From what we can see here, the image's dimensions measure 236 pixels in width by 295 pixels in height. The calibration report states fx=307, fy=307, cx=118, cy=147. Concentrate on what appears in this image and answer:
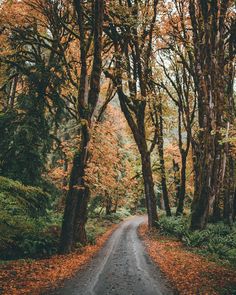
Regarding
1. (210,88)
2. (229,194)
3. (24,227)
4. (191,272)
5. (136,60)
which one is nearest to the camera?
(24,227)

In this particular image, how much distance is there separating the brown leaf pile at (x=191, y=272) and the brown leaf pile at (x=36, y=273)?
119 inches

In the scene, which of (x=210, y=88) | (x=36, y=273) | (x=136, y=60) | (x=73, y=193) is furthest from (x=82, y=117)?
(x=136, y=60)

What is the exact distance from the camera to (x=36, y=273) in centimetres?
927

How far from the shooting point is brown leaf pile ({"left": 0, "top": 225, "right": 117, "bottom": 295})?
7734mm

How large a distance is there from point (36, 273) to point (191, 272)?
464 cm

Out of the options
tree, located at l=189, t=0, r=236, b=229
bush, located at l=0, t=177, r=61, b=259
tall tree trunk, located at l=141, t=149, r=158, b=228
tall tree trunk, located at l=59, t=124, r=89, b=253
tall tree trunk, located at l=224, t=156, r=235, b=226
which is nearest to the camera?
bush, located at l=0, t=177, r=61, b=259

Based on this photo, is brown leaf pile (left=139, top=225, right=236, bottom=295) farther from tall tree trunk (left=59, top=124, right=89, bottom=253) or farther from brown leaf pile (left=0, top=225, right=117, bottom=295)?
tall tree trunk (left=59, top=124, right=89, bottom=253)

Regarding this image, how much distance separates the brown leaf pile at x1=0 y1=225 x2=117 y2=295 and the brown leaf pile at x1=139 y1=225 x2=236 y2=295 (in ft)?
9.94

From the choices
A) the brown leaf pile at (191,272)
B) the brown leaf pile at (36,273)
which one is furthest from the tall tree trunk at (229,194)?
the brown leaf pile at (36,273)

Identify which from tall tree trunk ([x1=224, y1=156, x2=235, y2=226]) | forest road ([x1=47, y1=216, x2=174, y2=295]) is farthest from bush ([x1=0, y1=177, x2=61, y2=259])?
tall tree trunk ([x1=224, y1=156, x2=235, y2=226])

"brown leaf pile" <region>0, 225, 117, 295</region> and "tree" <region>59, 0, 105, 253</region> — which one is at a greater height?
"tree" <region>59, 0, 105, 253</region>

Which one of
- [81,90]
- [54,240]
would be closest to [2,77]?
[81,90]

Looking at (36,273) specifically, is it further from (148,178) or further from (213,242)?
(148,178)

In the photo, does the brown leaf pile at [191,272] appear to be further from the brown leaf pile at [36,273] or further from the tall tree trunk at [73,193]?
the tall tree trunk at [73,193]
